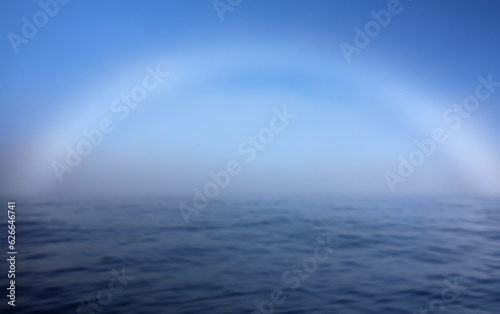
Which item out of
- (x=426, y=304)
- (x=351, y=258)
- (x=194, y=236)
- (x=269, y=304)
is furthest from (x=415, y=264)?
(x=194, y=236)

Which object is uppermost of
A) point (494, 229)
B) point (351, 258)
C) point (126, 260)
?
point (126, 260)

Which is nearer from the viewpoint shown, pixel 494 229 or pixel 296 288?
pixel 296 288

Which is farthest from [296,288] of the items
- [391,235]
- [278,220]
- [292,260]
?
[278,220]

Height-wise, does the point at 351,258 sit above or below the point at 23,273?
below

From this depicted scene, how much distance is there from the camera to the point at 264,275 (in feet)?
28.1

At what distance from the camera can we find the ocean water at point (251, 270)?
22.3 feet

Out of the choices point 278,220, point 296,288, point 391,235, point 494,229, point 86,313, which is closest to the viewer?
point 86,313

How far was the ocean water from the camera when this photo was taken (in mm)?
6805

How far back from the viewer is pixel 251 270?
8977 millimetres

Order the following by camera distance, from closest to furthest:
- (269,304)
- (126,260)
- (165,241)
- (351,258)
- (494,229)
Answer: (269,304) < (126,260) < (351,258) < (165,241) < (494,229)

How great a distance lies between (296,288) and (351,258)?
3.36 metres

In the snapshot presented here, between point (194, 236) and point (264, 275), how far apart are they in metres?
5.63

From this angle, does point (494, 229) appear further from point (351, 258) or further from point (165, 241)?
point (165, 241)

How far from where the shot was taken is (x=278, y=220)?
18.8 m
